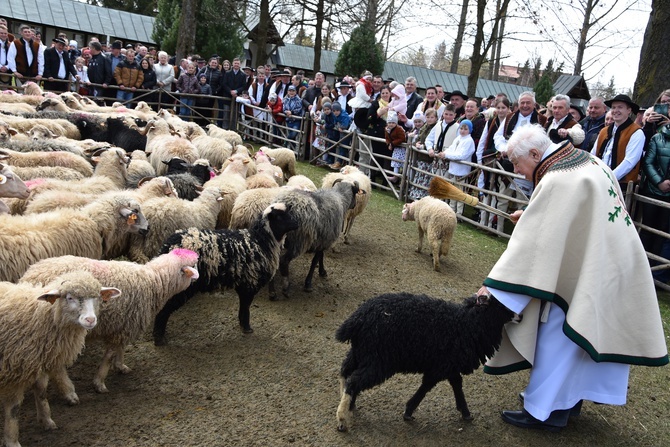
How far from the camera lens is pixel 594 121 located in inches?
352

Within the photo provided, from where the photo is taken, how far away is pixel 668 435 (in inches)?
168

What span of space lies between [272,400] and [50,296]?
5.83 feet

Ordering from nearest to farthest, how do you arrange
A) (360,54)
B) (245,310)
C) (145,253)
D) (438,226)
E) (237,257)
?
(237,257), (245,310), (145,253), (438,226), (360,54)

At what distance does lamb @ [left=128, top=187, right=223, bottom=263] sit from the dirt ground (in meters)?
0.74

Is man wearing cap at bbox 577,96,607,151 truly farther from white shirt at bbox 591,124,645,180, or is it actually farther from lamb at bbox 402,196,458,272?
lamb at bbox 402,196,458,272

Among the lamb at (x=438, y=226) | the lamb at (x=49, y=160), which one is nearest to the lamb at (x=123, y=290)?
the lamb at (x=49, y=160)

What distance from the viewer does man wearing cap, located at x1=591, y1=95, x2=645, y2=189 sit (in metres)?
7.82

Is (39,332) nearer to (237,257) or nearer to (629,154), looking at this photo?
(237,257)

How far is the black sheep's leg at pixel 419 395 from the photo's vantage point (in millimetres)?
3913

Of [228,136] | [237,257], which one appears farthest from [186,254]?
[228,136]

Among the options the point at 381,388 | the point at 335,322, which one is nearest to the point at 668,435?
the point at 381,388

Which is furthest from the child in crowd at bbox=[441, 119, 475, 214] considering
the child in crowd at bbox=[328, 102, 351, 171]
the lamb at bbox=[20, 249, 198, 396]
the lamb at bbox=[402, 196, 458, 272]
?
the lamb at bbox=[20, 249, 198, 396]

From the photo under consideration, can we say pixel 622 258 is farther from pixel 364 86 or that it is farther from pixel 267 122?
pixel 267 122

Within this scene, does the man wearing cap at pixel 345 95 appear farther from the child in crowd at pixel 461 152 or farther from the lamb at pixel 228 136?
the child in crowd at pixel 461 152
